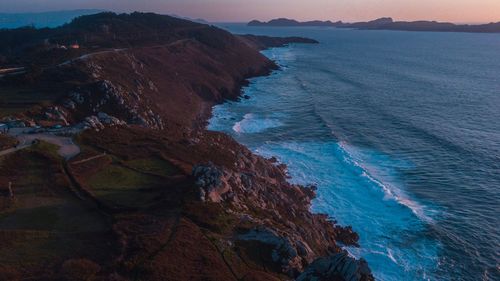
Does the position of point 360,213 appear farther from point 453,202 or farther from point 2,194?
point 2,194

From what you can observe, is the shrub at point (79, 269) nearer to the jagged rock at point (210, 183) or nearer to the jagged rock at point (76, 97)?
the jagged rock at point (210, 183)

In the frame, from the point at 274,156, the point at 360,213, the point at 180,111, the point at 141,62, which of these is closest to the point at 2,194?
the point at 360,213

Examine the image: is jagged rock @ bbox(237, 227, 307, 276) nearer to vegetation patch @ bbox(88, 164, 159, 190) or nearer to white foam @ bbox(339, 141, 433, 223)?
vegetation patch @ bbox(88, 164, 159, 190)

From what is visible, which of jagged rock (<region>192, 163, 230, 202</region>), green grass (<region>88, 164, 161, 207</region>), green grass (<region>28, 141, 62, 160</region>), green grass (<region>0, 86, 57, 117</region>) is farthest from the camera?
green grass (<region>0, 86, 57, 117</region>)

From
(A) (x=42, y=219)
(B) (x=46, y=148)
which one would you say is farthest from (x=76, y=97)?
(A) (x=42, y=219)

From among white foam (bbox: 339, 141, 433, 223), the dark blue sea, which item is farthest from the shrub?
white foam (bbox: 339, 141, 433, 223)

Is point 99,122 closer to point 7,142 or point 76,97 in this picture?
point 76,97

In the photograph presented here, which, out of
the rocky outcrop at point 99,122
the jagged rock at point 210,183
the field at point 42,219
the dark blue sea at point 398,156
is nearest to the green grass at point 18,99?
the rocky outcrop at point 99,122
